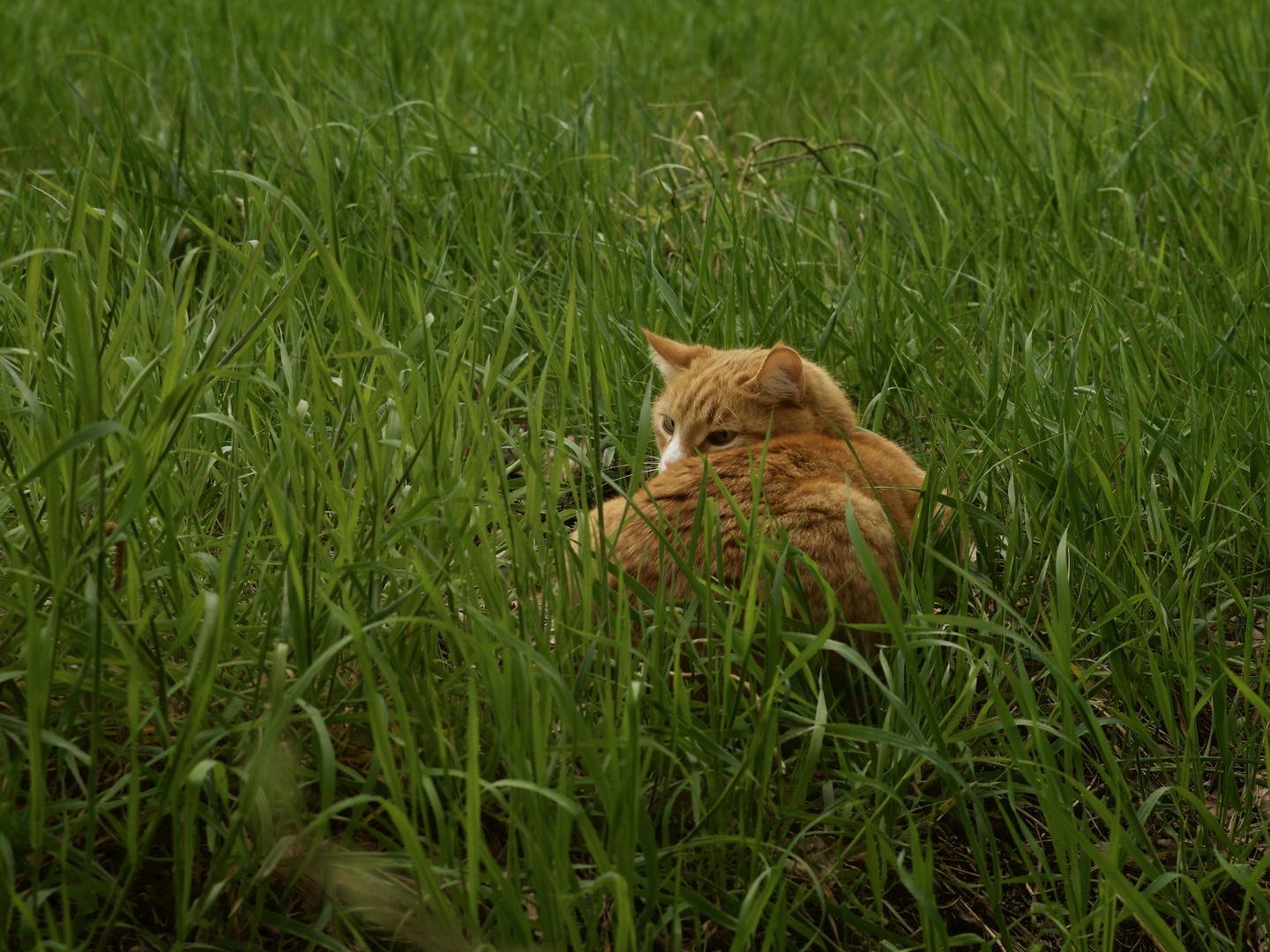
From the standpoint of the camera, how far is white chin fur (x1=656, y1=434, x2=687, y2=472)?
7.91 ft

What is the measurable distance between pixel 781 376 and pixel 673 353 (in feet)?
0.92

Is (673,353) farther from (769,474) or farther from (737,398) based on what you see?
(769,474)

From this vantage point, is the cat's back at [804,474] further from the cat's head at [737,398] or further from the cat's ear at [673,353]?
the cat's ear at [673,353]

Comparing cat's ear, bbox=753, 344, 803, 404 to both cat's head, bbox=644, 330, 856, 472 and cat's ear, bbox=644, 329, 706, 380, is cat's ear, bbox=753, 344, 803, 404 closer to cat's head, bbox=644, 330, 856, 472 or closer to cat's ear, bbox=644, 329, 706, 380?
cat's head, bbox=644, 330, 856, 472

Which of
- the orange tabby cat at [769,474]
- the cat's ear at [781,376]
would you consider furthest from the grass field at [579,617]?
the cat's ear at [781,376]

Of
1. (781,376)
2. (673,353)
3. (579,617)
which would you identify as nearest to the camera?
(579,617)

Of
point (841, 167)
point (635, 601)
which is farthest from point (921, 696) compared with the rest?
point (841, 167)

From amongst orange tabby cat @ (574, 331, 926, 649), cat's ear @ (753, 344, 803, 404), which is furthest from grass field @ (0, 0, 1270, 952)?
cat's ear @ (753, 344, 803, 404)

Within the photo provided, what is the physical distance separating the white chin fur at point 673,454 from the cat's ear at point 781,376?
25cm

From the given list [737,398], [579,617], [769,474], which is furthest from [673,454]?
[579,617]

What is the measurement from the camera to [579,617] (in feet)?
5.30

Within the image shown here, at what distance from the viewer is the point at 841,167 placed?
3666mm

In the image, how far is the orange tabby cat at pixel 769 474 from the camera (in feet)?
5.86

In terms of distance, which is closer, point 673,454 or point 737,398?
point 737,398
